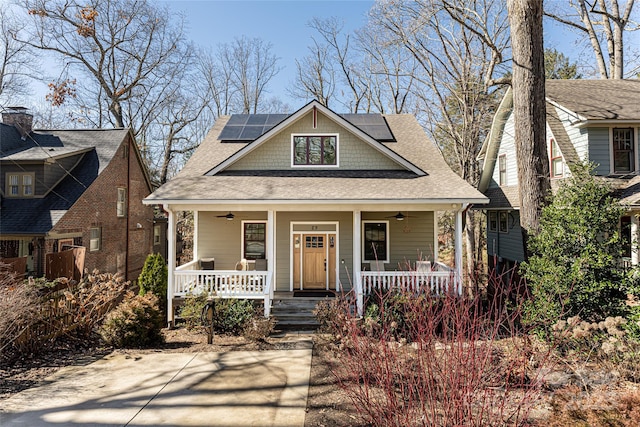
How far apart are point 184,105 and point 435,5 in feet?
64.2

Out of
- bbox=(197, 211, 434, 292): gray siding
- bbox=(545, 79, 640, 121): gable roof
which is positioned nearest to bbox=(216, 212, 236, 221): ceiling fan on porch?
bbox=(197, 211, 434, 292): gray siding

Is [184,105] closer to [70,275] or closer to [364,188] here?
[70,275]

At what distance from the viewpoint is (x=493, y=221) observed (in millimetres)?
18031

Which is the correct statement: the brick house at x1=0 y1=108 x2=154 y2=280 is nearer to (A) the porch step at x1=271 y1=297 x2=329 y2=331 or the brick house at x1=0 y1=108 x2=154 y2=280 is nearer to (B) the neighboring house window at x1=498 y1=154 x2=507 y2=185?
(A) the porch step at x1=271 y1=297 x2=329 y2=331

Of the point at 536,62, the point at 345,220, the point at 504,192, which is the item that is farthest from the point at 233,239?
the point at 504,192

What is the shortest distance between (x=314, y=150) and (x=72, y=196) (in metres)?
10.7

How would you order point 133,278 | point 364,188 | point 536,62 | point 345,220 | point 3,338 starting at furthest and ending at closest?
point 133,278 < point 345,220 < point 364,188 < point 536,62 < point 3,338

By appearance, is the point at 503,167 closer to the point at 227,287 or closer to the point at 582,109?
the point at 582,109

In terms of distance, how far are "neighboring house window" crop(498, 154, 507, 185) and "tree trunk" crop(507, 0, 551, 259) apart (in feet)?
24.5

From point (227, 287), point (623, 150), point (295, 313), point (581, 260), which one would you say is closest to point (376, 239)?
point (295, 313)

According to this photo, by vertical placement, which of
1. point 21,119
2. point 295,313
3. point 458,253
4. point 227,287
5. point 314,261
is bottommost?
point 295,313

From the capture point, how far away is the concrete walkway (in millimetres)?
5090

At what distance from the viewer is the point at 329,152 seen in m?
12.4

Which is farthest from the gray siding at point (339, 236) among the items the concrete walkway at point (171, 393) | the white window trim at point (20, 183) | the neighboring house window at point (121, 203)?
the neighboring house window at point (121, 203)
